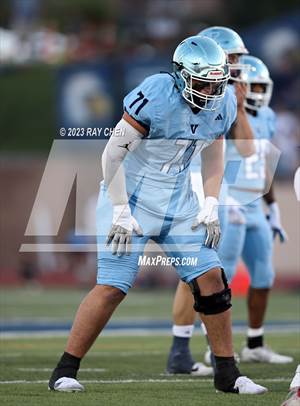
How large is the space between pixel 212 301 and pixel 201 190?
3.73 feet

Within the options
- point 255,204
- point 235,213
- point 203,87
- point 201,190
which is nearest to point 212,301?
point 203,87

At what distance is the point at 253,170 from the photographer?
302 inches

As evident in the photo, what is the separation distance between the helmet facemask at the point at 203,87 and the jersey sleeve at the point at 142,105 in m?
0.17

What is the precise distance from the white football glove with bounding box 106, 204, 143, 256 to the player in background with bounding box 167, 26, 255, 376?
107 cm

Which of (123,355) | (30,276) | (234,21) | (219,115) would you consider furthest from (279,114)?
(234,21)

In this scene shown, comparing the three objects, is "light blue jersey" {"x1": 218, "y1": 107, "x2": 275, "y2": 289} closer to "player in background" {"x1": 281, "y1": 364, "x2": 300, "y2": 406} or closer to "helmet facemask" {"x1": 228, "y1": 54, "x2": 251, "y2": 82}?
"helmet facemask" {"x1": 228, "y1": 54, "x2": 251, "y2": 82}

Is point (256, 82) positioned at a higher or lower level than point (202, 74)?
lower

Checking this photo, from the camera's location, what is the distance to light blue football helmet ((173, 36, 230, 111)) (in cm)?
569

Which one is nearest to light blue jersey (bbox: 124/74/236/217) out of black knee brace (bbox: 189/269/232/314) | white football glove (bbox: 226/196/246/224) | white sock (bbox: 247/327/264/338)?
black knee brace (bbox: 189/269/232/314)

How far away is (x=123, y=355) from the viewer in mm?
7832

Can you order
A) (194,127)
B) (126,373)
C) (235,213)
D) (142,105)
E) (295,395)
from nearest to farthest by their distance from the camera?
(295,395) < (142,105) < (194,127) < (126,373) < (235,213)

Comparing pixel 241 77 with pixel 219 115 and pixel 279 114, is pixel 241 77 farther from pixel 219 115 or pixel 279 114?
pixel 279 114

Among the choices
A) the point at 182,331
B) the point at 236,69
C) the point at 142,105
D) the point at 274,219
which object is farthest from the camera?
the point at 274,219

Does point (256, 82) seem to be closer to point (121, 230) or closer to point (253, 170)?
point (253, 170)
